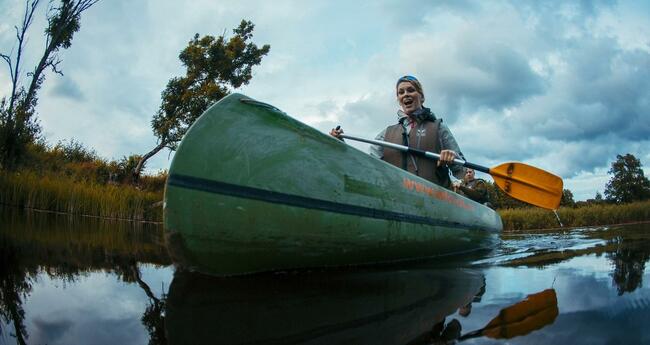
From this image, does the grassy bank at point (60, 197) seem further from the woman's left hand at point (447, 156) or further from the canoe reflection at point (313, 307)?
the woman's left hand at point (447, 156)

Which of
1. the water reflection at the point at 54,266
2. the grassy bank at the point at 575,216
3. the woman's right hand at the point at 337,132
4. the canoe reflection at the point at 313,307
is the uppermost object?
the woman's right hand at the point at 337,132

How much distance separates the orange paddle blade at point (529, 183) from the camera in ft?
15.1

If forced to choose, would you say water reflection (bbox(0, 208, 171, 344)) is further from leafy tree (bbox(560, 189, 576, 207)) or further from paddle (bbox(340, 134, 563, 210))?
leafy tree (bbox(560, 189, 576, 207))

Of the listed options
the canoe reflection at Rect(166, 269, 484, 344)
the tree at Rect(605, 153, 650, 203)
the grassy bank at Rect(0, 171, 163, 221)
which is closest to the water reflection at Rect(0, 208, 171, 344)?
the canoe reflection at Rect(166, 269, 484, 344)

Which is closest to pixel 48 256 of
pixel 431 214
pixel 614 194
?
pixel 431 214

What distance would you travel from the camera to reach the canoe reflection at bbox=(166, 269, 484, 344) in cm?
127

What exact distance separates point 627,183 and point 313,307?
24.4m

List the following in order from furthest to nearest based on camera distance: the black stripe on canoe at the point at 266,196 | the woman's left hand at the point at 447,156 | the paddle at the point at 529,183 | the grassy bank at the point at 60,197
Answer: the grassy bank at the point at 60,197
the paddle at the point at 529,183
the woman's left hand at the point at 447,156
the black stripe on canoe at the point at 266,196

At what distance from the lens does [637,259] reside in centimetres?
320

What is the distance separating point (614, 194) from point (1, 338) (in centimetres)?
2461

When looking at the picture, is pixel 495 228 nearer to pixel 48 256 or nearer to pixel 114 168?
pixel 48 256

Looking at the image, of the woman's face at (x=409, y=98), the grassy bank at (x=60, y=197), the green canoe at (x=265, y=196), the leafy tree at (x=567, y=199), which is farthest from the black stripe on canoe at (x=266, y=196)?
the leafy tree at (x=567, y=199)

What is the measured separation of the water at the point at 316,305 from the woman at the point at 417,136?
5.97 feet

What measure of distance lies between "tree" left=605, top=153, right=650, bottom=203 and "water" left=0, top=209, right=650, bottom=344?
21.6 metres
